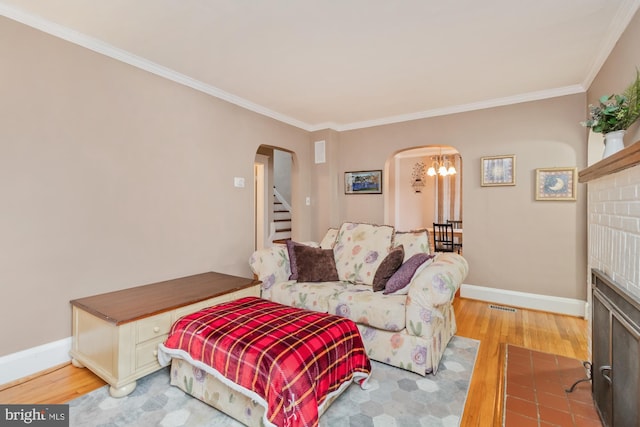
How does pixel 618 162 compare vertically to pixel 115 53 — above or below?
below

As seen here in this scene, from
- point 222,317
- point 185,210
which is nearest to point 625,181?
point 222,317

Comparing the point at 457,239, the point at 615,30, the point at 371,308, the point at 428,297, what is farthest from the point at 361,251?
the point at 457,239

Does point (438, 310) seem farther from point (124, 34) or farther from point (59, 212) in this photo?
point (124, 34)

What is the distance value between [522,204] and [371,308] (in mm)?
2594

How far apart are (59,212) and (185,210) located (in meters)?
1.03

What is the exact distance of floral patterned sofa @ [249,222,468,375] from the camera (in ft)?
7.22

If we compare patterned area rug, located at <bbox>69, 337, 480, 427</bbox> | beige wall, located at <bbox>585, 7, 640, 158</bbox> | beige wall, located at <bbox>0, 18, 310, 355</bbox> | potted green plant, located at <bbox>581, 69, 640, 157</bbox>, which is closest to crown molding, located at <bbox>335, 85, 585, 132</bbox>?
beige wall, located at <bbox>585, 7, 640, 158</bbox>

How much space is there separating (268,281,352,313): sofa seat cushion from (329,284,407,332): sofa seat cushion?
0.28 feet

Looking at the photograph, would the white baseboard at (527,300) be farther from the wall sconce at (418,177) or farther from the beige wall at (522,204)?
the wall sconce at (418,177)

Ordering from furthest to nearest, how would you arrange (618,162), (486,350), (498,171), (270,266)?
(498,171) → (270,266) → (486,350) → (618,162)

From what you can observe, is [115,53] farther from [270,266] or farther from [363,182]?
[363,182]

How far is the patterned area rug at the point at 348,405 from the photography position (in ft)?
5.61

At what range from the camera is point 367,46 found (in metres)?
2.56

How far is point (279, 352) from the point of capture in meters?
1.55
